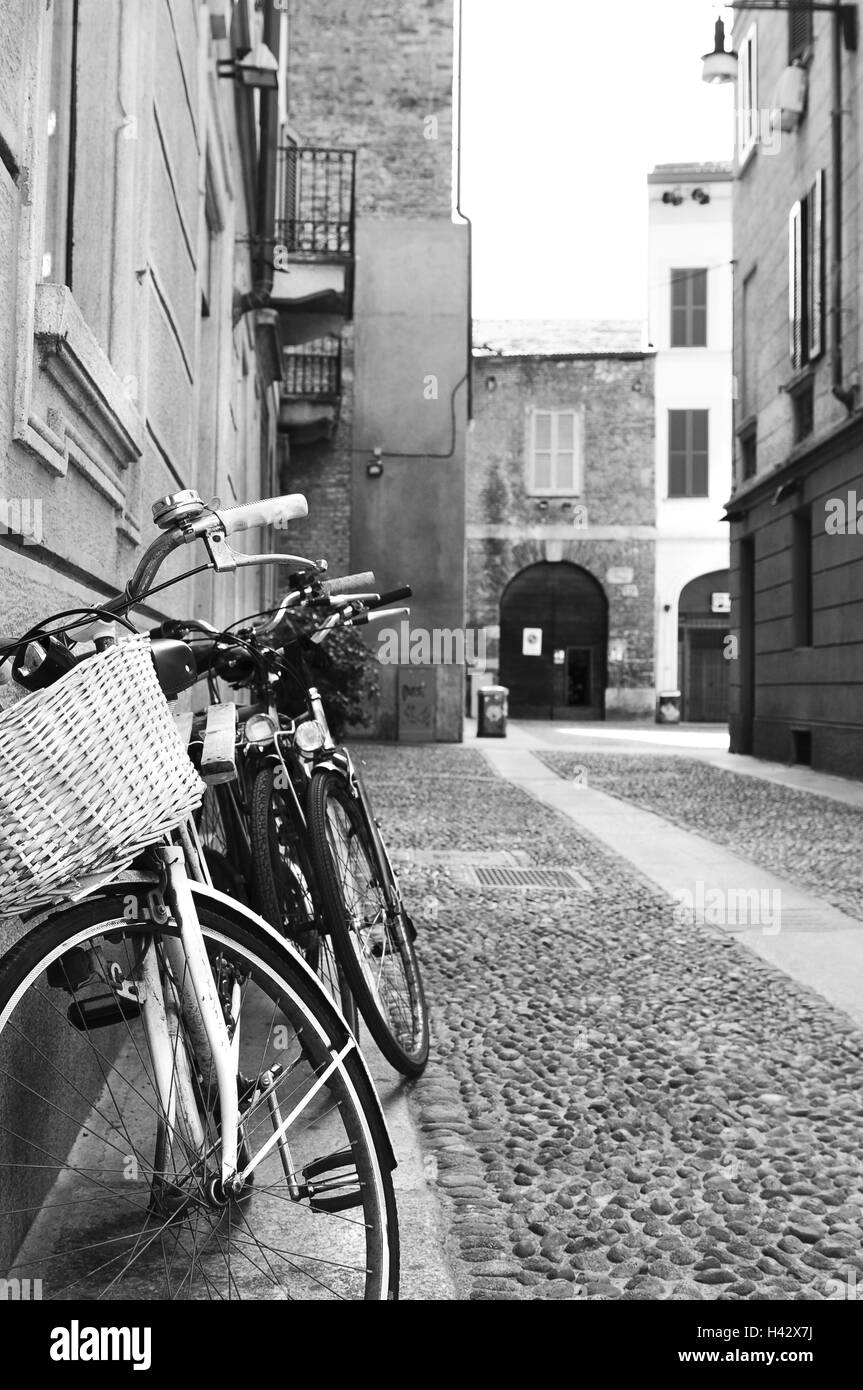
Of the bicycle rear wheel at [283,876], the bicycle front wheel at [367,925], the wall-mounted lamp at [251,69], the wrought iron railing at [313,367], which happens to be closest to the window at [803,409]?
the wrought iron railing at [313,367]

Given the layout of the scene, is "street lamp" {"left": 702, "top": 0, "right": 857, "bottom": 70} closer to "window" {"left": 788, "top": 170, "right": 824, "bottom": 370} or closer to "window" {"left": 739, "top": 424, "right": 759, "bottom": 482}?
"window" {"left": 788, "top": 170, "right": 824, "bottom": 370}

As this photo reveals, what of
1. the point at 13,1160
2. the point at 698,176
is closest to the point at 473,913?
the point at 13,1160

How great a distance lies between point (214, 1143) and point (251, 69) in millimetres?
7203

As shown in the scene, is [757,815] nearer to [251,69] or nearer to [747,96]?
[251,69]

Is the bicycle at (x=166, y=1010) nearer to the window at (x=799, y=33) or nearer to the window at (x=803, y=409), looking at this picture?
the window at (x=803, y=409)

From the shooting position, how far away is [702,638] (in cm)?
2759

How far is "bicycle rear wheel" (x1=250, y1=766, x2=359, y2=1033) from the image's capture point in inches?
98.2

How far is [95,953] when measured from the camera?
162 centimetres

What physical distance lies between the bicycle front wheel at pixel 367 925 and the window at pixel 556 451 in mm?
25091

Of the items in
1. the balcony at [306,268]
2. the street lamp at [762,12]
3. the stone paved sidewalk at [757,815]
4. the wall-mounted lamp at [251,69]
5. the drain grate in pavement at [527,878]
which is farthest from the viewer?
the balcony at [306,268]

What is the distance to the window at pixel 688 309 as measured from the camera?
27219 mm

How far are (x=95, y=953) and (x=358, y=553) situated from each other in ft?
48.8

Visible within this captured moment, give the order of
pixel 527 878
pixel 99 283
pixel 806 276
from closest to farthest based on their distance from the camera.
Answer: pixel 99 283 < pixel 527 878 < pixel 806 276

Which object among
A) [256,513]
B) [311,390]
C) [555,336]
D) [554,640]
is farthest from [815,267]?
[555,336]
